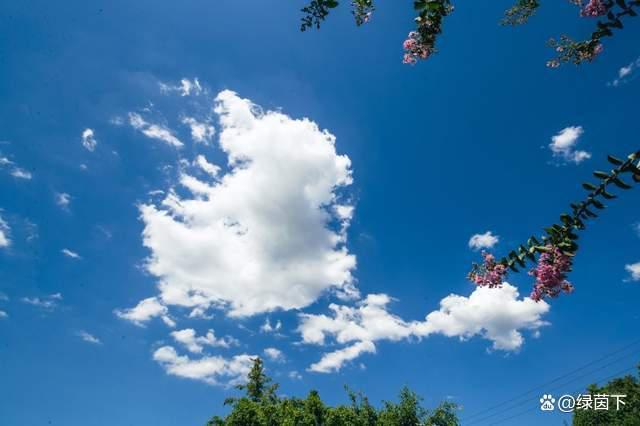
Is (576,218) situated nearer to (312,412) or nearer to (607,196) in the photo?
(607,196)

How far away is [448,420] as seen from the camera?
44.5m

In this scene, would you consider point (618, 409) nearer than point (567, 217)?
No

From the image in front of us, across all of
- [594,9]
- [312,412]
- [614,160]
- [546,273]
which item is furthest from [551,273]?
[312,412]

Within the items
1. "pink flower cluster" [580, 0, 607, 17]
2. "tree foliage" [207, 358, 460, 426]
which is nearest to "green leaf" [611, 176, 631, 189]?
"pink flower cluster" [580, 0, 607, 17]

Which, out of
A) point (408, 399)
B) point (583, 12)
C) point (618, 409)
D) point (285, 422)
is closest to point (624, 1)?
point (583, 12)

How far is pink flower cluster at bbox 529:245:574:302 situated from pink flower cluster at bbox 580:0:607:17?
2214mm

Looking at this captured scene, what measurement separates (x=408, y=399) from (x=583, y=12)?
154 ft

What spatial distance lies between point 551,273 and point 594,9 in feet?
8.01

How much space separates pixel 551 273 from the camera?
3.23 m

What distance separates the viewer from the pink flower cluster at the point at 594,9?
3.51 metres

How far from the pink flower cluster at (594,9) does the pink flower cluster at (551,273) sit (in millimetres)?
2214

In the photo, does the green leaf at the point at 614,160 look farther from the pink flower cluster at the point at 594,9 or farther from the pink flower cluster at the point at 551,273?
the pink flower cluster at the point at 594,9

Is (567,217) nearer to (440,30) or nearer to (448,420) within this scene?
(440,30)

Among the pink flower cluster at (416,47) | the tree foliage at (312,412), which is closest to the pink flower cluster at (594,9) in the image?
the pink flower cluster at (416,47)
